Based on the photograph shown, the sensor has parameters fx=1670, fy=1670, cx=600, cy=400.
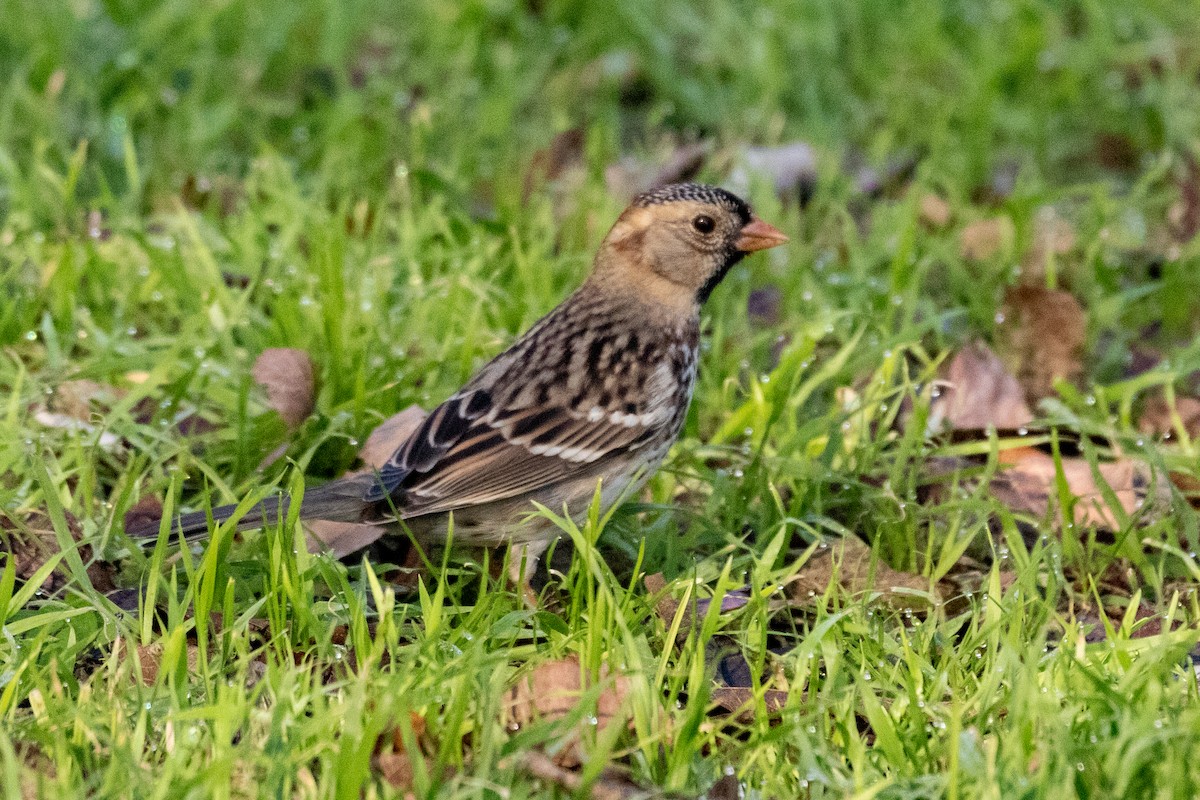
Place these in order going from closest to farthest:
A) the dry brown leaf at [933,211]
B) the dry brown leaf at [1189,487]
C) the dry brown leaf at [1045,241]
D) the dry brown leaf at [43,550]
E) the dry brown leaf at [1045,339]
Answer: the dry brown leaf at [43,550] → the dry brown leaf at [1189,487] → the dry brown leaf at [1045,339] → the dry brown leaf at [1045,241] → the dry brown leaf at [933,211]

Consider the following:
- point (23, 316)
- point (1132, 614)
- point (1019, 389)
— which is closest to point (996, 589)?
point (1132, 614)

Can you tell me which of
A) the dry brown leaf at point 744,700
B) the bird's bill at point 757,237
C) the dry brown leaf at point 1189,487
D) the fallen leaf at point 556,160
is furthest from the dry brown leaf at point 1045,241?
the dry brown leaf at point 744,700

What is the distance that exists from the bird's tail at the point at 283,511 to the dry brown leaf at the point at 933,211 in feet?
9.23

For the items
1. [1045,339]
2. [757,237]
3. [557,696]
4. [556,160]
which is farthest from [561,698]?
[556,160]

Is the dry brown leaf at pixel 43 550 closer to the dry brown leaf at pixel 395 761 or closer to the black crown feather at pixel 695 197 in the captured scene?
the dry brown leaf at pixel 395 761

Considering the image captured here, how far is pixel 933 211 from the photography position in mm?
6254

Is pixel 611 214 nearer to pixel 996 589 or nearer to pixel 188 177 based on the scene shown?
pixel 188 177

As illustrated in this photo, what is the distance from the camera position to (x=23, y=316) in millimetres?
4980

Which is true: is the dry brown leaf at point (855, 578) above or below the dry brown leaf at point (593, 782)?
below

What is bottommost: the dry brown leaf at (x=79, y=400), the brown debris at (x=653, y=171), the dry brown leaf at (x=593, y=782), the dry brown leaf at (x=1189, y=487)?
the dry brown leaf at (x=1189, y=487)

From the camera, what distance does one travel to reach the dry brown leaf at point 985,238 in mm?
5973

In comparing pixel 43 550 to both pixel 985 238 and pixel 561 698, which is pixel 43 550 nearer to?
pixel 561 698

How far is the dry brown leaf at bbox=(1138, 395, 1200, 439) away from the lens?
5.02 metres

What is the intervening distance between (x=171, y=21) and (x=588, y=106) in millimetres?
1793
